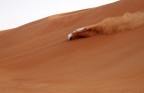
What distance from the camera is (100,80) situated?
606 centimetres

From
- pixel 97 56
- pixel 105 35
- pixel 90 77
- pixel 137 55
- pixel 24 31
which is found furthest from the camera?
pixel 24 31

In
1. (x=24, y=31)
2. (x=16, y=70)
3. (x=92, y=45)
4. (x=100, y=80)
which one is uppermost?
(x=24, y=31)

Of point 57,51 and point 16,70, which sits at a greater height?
point 57,51

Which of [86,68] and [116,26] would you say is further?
[116,26]

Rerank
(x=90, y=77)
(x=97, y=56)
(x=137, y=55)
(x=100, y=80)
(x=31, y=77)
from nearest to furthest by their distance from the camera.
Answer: (x=100, y=80), (x=90, y=77), (x=137, y=55), (x=31, y=77), (x=97, y=56)

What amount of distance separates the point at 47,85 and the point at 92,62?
168 cm

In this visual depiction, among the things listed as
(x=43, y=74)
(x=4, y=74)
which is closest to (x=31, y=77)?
(x=43, y=74)

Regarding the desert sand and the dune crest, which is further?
the dune crest

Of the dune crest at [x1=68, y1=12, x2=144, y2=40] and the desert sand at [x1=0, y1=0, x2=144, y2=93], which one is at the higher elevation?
the dune crest at [x1=68, y1=12, x2=144, y2=40]

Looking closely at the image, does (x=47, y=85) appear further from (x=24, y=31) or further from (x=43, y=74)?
(x=24, y=31)

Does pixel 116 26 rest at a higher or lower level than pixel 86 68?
higher

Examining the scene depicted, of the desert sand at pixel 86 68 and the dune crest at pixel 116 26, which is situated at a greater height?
the dune crest at pixel 116 26

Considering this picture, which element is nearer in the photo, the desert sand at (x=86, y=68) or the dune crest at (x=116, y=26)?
the desert sand at (x=86, y=68)

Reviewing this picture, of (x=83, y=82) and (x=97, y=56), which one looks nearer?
(x=83, y=82)
